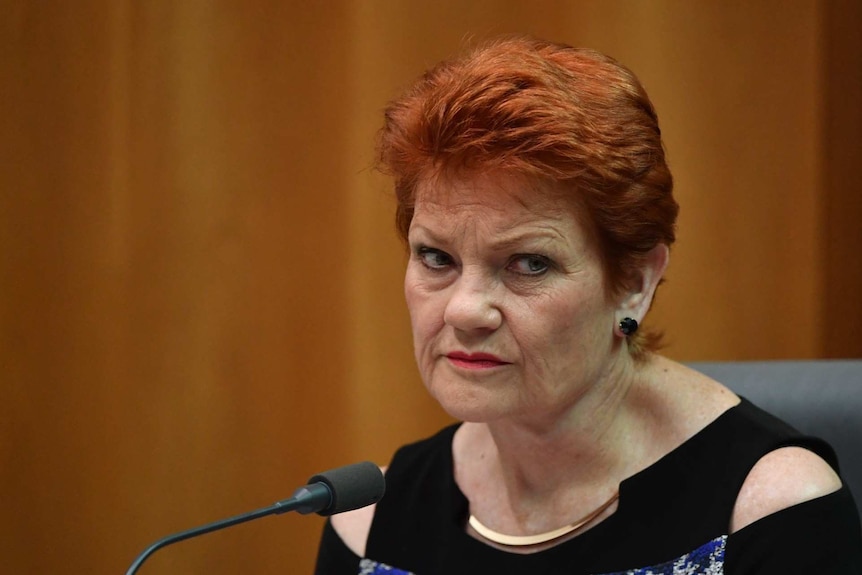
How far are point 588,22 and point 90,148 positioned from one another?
1.05 metres

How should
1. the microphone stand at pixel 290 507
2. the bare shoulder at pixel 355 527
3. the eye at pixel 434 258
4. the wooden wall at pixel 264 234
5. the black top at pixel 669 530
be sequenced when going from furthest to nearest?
the wooden wall at pixel 264 234 → the bare shoulder at pixel 355 527 → the eye at pixel 434 258 → the black top at pixel 669 530 → the microphone stand at pixel 290 507

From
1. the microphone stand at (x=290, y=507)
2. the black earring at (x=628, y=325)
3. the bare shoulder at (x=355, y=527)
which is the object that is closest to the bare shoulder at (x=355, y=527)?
the bare shoulder at (x=355, y=527)

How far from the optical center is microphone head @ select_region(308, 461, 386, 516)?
43.6 inches

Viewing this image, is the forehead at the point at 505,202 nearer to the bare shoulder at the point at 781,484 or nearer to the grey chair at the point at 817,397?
the bare shoulder at the point at 781,484

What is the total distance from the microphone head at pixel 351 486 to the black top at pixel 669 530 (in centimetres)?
47

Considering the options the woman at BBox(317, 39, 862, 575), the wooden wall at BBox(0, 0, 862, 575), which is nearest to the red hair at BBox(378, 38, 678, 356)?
the woman at BBox(317, 39, 862, 575)

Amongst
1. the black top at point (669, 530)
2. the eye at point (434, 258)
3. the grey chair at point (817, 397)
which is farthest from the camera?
the grey chair at point (817, 397)

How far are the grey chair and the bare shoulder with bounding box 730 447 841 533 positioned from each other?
8.0 inches

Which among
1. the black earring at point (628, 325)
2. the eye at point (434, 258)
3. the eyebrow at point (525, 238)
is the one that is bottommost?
the black earring at point (628, 325)

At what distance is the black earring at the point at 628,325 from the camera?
149cm

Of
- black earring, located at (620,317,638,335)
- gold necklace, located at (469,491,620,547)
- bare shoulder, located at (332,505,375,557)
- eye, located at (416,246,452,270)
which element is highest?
eye, located at (416,246,452,270)

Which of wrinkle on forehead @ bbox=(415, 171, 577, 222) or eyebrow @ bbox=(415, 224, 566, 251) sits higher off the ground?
wrinkle on forehead @ bbox=(415, 171, 577, 222)

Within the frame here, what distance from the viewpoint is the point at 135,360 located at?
219 centimetres

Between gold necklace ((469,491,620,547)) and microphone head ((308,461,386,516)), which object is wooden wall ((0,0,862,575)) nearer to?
gold necklace ((469,491,620,547))
